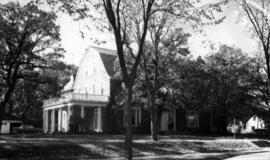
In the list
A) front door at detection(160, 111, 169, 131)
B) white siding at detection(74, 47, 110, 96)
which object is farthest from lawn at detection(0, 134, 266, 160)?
front door at detection(160, 111, 169, 131)

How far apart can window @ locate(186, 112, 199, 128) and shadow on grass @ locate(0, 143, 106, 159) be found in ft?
95.0

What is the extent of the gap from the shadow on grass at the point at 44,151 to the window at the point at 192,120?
2895 cm

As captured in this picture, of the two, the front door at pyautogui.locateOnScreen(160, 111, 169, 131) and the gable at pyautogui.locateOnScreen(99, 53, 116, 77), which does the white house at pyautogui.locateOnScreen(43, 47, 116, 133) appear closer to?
the gable at pyautogui.locateOnScreen(99, 53, 116, 77)

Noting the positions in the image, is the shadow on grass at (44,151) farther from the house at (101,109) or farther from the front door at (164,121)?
the front door at (164,121)

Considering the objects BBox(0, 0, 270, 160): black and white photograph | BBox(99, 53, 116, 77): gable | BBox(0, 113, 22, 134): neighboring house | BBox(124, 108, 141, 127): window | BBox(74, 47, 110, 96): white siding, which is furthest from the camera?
BBox(0, 113, 22, 134): neighboring house

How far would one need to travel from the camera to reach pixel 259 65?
46094 mm

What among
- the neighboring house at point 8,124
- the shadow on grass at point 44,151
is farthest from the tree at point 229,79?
the neighboring house at point 8,124

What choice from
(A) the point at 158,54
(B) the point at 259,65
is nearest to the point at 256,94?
(B) the point at 259,65

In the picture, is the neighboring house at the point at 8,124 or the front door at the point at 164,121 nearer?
the front door at the point at 164,121

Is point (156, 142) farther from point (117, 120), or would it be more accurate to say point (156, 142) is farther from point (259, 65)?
point (259, 65)

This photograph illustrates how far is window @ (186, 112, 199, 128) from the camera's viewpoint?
51.4 meters

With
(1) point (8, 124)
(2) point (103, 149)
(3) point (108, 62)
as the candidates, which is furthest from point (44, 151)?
(1) point (8, 124)

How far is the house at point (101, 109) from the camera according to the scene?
43.4 metres

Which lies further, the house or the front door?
the front door
